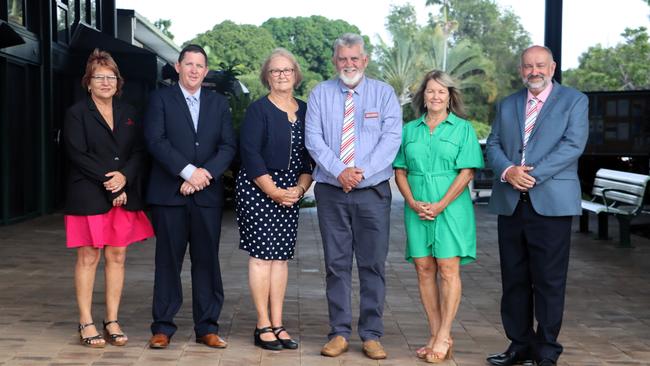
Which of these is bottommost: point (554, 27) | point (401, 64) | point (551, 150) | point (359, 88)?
point (551, 150)

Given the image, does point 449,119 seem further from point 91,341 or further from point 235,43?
point 235,43

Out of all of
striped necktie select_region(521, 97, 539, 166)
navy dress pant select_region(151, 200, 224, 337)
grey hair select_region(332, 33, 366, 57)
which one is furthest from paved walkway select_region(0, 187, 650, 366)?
grey hair select_region(332, 33, 366, 57)

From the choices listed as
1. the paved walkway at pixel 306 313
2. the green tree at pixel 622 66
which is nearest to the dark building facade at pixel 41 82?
the paved walkway at pixel 306 313

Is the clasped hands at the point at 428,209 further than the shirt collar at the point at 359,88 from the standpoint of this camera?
No

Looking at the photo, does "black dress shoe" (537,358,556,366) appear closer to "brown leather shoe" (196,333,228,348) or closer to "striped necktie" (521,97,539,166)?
"striped necktie" (521,97,539,166)

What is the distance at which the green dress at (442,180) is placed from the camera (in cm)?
610

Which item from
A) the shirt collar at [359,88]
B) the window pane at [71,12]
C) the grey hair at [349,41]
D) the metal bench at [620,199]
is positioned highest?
the window pane at [71,12]

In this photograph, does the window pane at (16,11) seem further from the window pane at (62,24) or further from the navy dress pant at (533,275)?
the navy dress pant at (533,275)

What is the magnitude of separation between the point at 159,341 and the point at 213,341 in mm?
302

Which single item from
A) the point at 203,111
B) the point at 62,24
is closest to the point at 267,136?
the point at 203,111

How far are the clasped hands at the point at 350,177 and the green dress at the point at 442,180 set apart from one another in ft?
0.99

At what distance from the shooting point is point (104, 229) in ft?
21.1

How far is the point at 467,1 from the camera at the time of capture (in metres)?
87.9

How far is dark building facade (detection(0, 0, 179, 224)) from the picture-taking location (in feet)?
49.0
